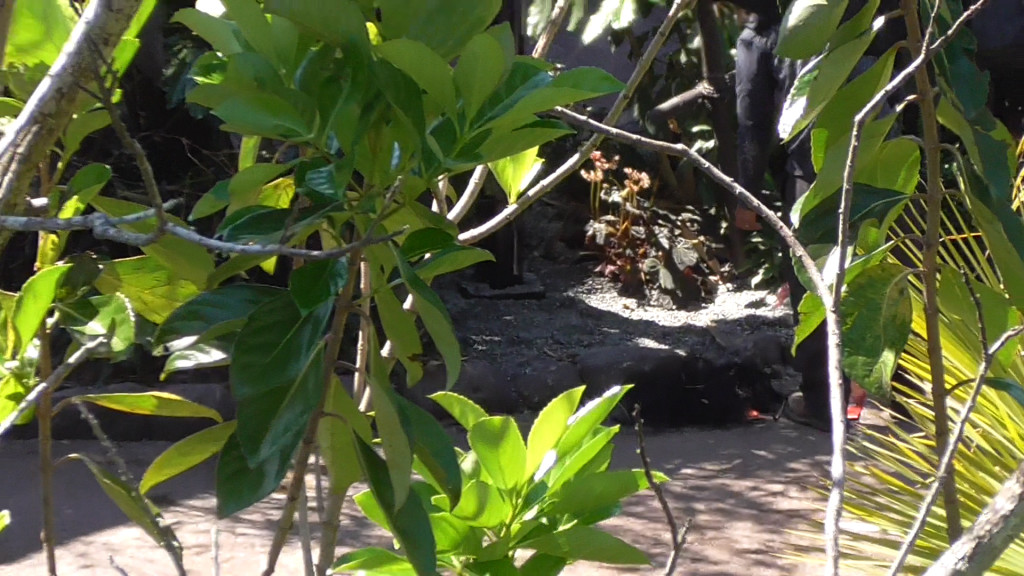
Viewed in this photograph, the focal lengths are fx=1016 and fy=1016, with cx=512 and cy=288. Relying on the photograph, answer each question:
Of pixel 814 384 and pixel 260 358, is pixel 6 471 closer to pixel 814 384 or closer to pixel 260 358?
pixel 814 384

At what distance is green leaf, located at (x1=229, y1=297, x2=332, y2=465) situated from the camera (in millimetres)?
812

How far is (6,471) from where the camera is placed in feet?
13.1

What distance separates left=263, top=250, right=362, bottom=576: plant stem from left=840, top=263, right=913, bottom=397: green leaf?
0.51 meters

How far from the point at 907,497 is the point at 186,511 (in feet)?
8.28

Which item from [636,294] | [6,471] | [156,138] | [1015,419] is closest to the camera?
[1015,419]

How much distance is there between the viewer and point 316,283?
0.84 m

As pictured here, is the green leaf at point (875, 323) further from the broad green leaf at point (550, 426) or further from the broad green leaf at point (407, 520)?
the broad green leaf at point (407, 520)

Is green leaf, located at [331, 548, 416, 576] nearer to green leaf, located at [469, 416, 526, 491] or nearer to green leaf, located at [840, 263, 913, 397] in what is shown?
green leaf, located at [469, 416, 526, 491]

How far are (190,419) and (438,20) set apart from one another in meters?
3.98

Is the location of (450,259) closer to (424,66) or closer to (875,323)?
(424,66)

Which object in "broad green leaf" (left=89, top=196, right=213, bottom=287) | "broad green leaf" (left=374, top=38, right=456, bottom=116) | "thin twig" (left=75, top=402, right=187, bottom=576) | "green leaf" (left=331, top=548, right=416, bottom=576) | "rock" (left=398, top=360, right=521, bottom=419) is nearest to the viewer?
"broad green leaf" (left=374, top=38, right=456, bottom=116)

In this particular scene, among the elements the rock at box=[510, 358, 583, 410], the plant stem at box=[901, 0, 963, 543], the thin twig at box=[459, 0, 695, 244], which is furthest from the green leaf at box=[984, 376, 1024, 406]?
the rock at box=[510, 358, 583, 410]

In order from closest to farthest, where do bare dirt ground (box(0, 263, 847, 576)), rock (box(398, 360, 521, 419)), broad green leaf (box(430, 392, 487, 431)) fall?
broad green leaf (box(430, 392, 487, 431)) → bare dirt ground (box(0, 263, 847, 576)) → rock (box(398, 360, 521, 419))

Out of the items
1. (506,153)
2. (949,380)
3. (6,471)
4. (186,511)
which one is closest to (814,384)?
(949,380)
